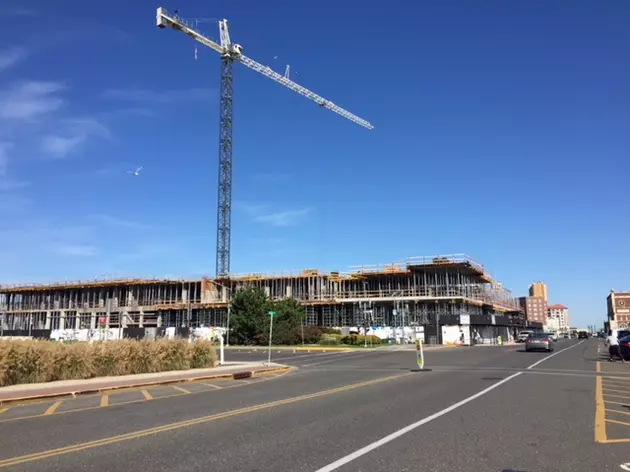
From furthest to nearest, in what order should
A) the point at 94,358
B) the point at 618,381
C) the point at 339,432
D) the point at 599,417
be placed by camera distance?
the point at 94,358 < the point at 618,381 < the point at 599,417 < the point at 339,432

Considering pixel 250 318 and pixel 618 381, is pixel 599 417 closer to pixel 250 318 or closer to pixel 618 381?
pixel 618 381

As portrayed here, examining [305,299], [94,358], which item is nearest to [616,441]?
[94,358]

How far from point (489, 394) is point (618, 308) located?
177 m

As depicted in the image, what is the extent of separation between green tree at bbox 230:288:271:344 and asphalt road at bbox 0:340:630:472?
4086 centimetres

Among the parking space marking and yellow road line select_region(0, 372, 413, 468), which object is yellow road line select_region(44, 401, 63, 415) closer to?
yellow road line select_region(0, 372, 413, 468)

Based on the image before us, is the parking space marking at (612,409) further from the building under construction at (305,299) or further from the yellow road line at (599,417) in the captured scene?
the building under construction at (305,299)

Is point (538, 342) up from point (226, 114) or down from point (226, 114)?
down

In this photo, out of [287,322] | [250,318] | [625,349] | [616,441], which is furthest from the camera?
[250,318]

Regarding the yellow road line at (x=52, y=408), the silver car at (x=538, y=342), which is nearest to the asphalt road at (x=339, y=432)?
the yellow road line at (x=52, y=408)

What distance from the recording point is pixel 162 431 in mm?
9672

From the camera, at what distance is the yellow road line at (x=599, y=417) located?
911 centimetres

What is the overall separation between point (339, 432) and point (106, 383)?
11.6 meters

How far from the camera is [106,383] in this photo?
59.5ft

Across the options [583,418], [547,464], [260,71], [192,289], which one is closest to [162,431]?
[547,464]
